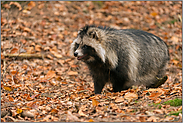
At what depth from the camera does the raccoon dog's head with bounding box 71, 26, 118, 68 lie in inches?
195

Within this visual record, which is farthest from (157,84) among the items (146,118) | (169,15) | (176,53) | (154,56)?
(169,15)

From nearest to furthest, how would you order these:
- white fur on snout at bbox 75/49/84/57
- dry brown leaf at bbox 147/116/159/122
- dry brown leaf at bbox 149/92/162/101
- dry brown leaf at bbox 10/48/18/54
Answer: dry brown leaf at bbox 147/116/159/122
dry brown leaf at bbox 149/92/162/101
white fur on snout at bbox 75/49/84/57
dry brown leaf at bbox 10/48/18/54

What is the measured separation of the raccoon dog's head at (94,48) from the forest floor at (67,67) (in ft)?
2.81

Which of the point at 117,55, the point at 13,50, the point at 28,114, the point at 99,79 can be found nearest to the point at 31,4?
the point at 13,50

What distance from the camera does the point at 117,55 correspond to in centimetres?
507

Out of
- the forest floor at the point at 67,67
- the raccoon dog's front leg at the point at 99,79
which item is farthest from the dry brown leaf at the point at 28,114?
the raccoon dog's front leg at the point at 99,79

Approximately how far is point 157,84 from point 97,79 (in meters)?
1.54

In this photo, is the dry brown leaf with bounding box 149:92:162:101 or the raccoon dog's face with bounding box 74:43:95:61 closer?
the dry brown leaf with bounding box 149:92:162:101

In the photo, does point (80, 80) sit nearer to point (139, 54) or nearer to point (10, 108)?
point (139, 54)

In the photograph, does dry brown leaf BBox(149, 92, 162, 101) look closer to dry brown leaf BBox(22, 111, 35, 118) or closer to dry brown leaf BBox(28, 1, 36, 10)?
dry brown leaf BBox(22, 111, 35, 118)

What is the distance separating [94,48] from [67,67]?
2339 millimetres

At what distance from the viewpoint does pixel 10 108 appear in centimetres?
422

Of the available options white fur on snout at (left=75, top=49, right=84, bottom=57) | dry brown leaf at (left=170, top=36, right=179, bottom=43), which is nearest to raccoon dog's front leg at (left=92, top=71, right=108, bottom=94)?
white fur on snout at (left=75, top=49, right=84, bottom=57)

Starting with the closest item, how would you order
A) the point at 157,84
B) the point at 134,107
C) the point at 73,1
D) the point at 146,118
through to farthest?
the point at 146,118 < the point at 134,107 < the point at 157,84 < the point at 73,1
